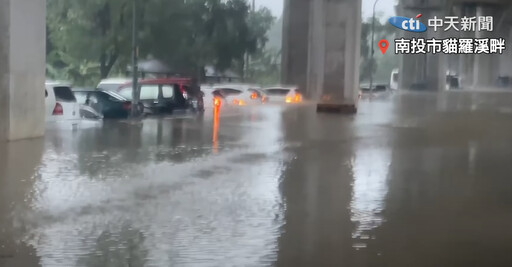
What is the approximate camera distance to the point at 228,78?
53.9m

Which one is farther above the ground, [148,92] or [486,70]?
[486,70]

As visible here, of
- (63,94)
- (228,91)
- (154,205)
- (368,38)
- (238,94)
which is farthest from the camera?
(368,38)

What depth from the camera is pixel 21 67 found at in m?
18.1

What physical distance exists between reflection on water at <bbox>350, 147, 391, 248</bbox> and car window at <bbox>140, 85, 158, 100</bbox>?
510 inches

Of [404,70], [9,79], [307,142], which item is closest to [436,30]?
Result: [404,70]

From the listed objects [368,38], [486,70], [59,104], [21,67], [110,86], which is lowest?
[59,104]

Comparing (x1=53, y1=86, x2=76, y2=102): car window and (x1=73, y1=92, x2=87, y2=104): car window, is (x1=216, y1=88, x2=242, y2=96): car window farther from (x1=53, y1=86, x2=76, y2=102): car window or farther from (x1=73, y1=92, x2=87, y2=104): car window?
(x1=53, y1=86, x2=76, y2=102): car window

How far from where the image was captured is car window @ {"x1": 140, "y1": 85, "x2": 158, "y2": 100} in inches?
1222

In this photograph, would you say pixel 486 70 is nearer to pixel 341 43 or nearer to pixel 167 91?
pixel 341 43

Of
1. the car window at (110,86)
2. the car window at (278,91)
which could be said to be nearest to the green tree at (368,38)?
the car window at (278,91)

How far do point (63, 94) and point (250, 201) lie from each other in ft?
41.6

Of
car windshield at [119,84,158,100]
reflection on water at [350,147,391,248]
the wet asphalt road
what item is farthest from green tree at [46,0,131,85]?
reflection on water at [350,147,391,248]

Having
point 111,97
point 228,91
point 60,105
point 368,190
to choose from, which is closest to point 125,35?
point 228,91

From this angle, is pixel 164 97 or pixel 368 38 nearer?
pixel 164 97
